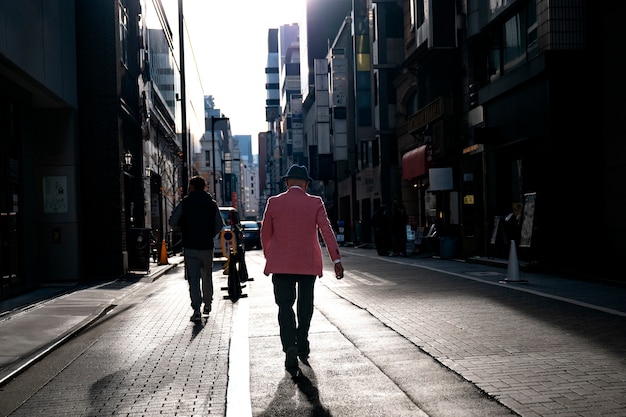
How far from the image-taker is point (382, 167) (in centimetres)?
3794

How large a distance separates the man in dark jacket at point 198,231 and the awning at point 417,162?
18457mm

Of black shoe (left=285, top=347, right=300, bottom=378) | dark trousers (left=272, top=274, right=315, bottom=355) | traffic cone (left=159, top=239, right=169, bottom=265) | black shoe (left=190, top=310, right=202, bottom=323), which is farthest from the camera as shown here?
traffic cone (left=159, top=239, right=169, bottom=265)

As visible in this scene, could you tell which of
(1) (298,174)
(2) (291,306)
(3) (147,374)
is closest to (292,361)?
(2) (291,306)

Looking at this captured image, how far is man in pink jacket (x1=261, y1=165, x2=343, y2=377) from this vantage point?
6391 mm

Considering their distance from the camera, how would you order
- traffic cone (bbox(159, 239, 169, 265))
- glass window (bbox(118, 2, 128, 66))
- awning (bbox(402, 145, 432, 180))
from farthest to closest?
awning (bbox(402, 145, 432, 180)) < traffic cone (bbox(159, 239, 169, 265)) < glass window (bbox(118, 2, 128, 66))

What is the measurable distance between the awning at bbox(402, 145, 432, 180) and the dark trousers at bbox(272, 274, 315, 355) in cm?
2168

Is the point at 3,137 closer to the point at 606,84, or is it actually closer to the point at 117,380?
the point at 117,380

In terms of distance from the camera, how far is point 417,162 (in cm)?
2938

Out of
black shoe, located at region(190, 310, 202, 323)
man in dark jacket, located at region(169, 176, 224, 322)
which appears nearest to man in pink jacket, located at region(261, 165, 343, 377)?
black shoe, located at region(190, 310, 202, 323)

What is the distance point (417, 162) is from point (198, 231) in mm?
20356

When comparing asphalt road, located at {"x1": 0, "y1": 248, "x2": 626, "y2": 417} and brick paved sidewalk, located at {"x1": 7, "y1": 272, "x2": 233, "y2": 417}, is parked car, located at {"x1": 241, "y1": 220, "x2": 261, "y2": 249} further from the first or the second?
brick paved sidewalk, located at {"x1": 7, "y1": 272, "x2": 233, "y2": 417}

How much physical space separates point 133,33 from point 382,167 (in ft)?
55.7

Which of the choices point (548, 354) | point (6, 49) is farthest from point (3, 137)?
point (548, 354)

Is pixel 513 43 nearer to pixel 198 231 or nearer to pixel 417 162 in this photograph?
pixel 417 162
